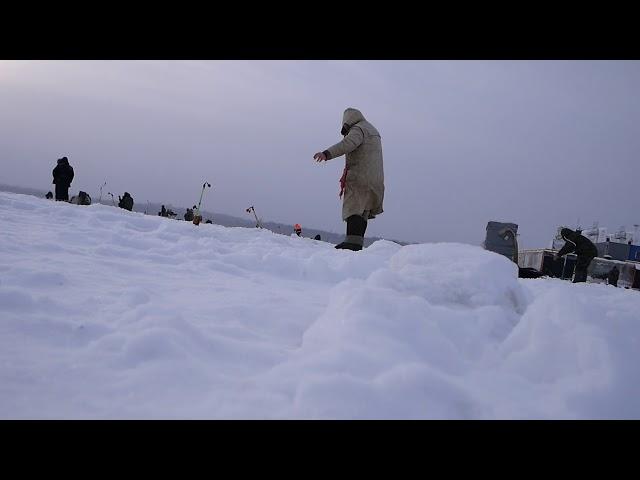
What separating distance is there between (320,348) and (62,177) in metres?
11.8

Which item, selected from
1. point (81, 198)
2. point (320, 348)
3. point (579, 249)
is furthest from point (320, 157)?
point (81, 198)

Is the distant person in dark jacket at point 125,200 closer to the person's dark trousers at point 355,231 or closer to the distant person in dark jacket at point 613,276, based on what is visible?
the person's dark trousers at point 355,231

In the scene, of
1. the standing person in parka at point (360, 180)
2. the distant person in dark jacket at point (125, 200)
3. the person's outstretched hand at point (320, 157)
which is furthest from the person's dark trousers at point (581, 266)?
the distant person in dark jacket at point (125, 200)

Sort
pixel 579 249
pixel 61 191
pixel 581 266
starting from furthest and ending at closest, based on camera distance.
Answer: pixel 61 191 < pixel 581 266 < pixel 579 249

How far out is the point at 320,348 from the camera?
4.66 feet

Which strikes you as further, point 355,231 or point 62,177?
point 62,177

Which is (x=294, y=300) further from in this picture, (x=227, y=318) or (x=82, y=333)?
(x=82, y=333)

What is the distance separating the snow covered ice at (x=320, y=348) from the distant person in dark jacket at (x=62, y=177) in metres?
9.97

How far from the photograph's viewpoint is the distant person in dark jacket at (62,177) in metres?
10.8

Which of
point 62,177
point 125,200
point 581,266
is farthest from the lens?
point 125,200

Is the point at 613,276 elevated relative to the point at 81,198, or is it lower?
lower

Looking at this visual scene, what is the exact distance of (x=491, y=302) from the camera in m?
1.88

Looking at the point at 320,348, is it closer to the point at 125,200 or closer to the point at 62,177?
the point at 62,177

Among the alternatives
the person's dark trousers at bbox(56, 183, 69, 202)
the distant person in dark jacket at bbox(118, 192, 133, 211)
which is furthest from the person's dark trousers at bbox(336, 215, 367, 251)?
the distant person in dark jacket at bbox(118, 192, 133, 211)
